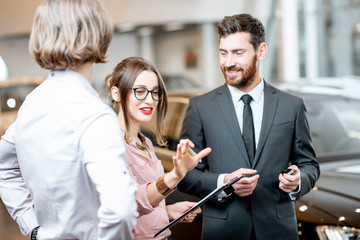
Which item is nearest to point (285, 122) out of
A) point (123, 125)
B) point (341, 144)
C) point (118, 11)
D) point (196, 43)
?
point (123, 125)

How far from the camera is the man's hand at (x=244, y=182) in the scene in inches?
73.4

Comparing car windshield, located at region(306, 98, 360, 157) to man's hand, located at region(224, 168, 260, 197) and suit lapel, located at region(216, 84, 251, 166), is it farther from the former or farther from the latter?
man's hand, located at region(224, 168, 260, 197)

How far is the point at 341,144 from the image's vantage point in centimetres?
372

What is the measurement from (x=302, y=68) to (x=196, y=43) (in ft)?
15.8

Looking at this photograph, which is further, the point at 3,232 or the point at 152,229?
the point at 3,232

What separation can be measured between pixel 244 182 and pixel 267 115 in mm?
365

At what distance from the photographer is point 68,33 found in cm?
139

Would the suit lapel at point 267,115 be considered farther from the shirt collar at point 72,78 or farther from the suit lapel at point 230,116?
the shirt collar at point 72,78

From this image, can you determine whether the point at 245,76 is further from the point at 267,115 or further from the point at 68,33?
the point at 68,33

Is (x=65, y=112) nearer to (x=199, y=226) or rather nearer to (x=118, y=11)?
(x=199, y=226)

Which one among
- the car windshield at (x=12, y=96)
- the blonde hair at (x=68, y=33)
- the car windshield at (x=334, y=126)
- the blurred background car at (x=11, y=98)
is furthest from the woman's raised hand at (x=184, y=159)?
the car windshield at (x=12, y=96)

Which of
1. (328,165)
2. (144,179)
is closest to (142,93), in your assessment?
(144,179)

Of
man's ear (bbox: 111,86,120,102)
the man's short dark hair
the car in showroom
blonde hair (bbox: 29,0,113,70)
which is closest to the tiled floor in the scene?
the car in showroom

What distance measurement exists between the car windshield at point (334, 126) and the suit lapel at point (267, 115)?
1526 mm
